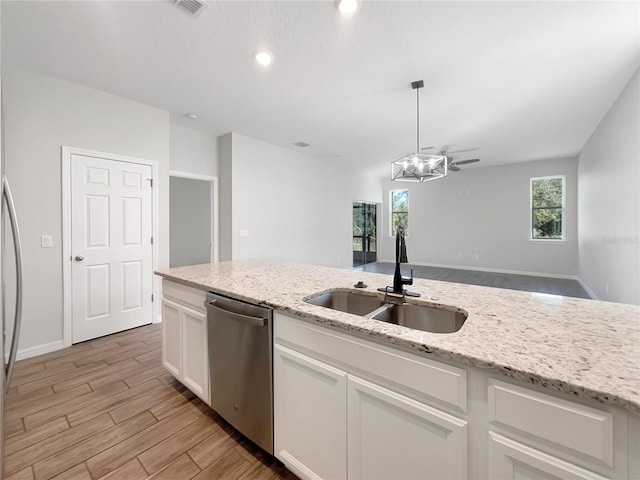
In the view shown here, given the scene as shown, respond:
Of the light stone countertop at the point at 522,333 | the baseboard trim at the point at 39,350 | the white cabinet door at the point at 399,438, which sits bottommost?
the baseboard trim at the point at 39,350

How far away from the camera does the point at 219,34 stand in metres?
2.26

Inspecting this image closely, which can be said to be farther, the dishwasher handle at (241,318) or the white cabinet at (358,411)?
the dishwasher handle at (241,318)

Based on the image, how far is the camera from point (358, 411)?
1.11 metres

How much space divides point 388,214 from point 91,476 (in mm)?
9041

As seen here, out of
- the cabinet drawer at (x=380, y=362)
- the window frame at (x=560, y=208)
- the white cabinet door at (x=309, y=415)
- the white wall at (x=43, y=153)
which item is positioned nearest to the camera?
the cabinet drawer at (x=380, y=362)

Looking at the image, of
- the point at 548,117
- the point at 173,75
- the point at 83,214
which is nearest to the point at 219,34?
the point at 173,75

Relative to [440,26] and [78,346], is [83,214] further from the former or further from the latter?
[440,26]

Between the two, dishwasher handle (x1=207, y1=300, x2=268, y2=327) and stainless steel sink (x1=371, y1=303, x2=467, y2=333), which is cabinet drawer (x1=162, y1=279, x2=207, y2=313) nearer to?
dishwasher handle (x1=207, y1=300, x2=268, y2=327)

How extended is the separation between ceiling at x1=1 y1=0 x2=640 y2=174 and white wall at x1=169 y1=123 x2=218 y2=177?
25 cm

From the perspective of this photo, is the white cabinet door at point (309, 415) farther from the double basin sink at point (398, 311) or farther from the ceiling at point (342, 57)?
the ceiling at point (342, 57)

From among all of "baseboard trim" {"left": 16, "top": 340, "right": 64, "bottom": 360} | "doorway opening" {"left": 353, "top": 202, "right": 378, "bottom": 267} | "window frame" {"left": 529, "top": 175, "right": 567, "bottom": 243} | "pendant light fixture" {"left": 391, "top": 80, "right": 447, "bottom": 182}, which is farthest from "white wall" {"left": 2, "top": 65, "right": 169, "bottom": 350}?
"window frame" {"left": 529, "top": 175, "right": 567, "bottom": 243}

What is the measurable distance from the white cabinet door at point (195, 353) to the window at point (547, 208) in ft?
27.1

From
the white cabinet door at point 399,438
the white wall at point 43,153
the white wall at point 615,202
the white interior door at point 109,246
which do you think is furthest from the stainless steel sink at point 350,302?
the white wall at point 615,202

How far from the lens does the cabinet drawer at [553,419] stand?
687 millimetres
